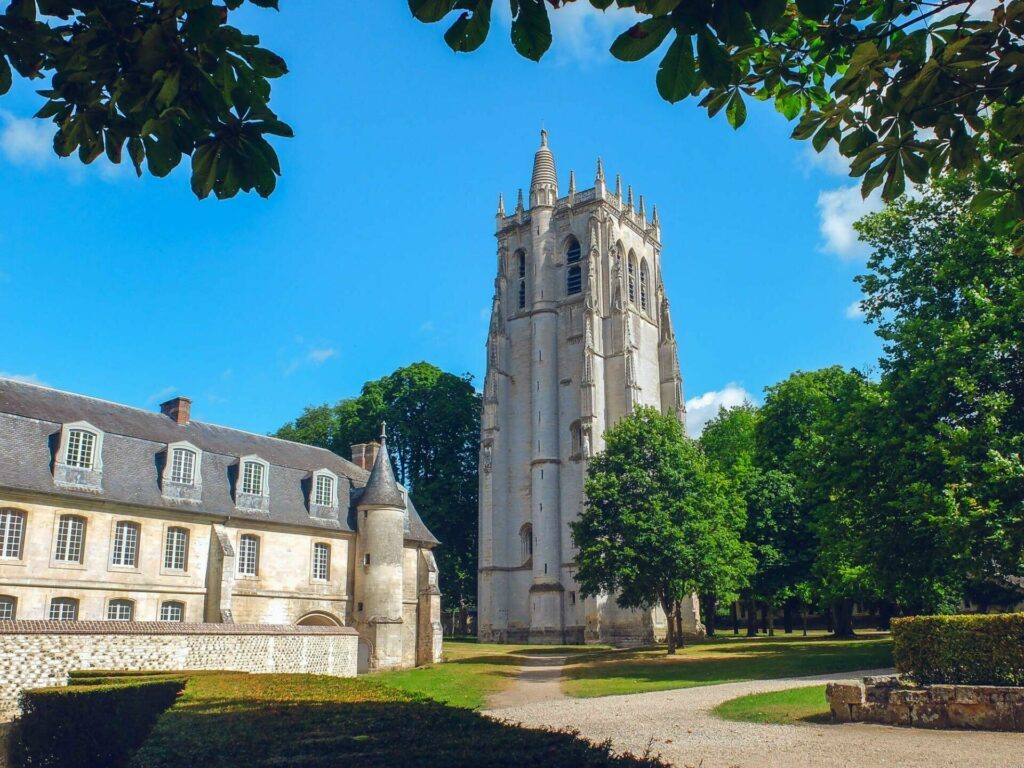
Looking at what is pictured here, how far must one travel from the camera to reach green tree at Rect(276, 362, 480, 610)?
57.2 metres

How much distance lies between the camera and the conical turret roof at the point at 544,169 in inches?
2377

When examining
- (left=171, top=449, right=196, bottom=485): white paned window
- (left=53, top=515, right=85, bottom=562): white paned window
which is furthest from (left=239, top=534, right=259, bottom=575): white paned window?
(left=53, top=515, right=85, bottom=562): white paned window

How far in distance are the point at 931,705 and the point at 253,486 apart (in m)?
24.3

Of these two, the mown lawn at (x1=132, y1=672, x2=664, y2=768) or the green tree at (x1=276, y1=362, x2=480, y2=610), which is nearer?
the mown lawn at (x1=132, y1=672, x2=664, y2=768)

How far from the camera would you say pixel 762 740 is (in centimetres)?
1391

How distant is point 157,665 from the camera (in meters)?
20.5

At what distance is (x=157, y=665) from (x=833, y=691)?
15.3 metres

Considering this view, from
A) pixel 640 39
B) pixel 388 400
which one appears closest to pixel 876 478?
pixel 640 39

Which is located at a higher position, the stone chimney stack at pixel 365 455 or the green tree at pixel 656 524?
the stone chimney stack at pixel 365 455

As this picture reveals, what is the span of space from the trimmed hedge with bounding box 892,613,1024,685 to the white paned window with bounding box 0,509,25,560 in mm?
23939

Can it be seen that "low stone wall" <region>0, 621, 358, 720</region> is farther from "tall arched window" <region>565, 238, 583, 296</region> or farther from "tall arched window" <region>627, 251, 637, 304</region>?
"tall arched window" <region>627, 251, 637, 304</region>

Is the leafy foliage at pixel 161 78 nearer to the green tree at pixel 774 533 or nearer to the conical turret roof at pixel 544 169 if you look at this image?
the green tree at pixel 774 533

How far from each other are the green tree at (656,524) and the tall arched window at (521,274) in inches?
859

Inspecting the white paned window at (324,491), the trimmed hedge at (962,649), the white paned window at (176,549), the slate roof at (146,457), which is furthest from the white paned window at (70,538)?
the trimmed hedge at (962,649)
